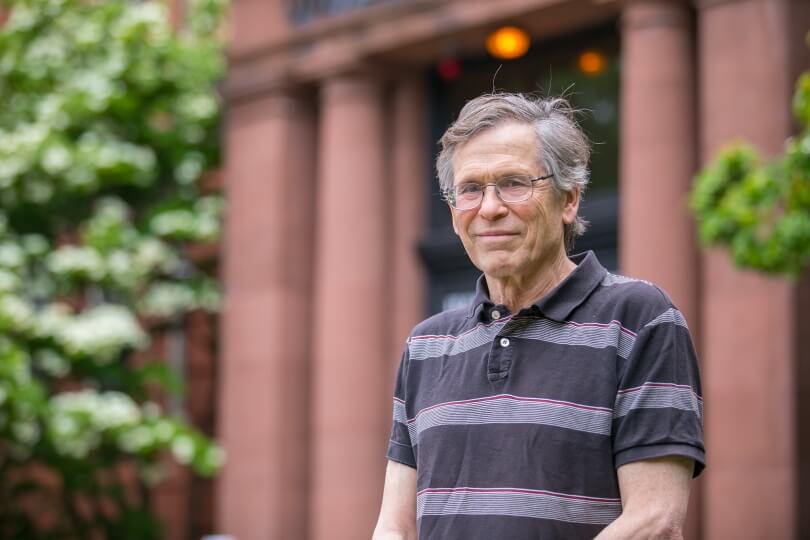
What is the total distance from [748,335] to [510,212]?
6.46 meters

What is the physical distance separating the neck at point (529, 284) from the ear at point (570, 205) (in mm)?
93

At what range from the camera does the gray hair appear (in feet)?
9.64

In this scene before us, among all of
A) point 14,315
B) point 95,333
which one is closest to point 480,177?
point 14,315

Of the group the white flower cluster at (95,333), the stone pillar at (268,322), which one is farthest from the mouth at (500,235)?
the white flower cluster at (95,333)

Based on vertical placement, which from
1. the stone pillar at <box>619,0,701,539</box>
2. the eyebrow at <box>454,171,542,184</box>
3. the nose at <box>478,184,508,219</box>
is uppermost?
the stone pillar at <box>619,0,701,539</box>

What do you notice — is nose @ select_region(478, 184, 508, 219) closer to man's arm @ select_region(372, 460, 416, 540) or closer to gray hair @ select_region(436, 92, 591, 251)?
gray hair @ select_region(436, 92, 591, 251)

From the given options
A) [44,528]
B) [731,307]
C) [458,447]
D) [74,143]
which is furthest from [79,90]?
[458,447]

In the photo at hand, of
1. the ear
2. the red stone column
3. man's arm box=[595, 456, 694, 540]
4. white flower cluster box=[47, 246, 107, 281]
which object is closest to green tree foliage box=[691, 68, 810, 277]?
the red stone column

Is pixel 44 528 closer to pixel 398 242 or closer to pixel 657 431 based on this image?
pixel 398 242

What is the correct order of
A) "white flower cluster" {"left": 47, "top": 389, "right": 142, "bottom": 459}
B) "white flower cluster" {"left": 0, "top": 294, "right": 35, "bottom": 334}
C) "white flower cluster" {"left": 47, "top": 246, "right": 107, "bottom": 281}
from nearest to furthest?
1. "white flower cluster" {"left": 0, "top": 294, "right": 35, "bottom": 334}
2. "white flower cluster" {"left": 47, "top": 389, "right": 142, "bottom": 459}
3. "white flower cluster" {"left": 47, "top": 246, "right": 107, "bottom": 281}

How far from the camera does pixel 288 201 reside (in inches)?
495

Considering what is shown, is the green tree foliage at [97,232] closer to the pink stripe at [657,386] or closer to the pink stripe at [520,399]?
the pink stripe at [520,399]

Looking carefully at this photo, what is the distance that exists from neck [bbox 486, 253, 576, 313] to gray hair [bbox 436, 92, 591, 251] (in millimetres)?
169

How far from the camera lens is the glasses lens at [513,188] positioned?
9.59ft
